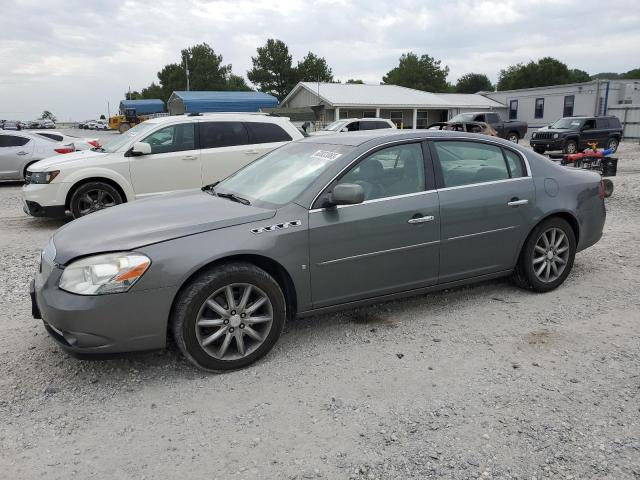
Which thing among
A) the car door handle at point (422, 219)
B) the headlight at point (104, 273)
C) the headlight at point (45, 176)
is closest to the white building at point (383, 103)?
the headlight at point (45, 176)

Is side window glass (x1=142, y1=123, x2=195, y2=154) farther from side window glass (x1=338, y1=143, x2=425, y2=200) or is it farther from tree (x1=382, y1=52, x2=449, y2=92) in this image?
tree (x1=382, y1=52, x2=449, y2=92)

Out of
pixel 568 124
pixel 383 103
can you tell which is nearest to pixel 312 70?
pixel 383 103

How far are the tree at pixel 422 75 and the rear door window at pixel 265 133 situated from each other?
72498mm

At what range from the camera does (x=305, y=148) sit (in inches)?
181

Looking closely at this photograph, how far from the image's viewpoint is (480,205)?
4426 mm

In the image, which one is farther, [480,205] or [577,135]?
[577,135]

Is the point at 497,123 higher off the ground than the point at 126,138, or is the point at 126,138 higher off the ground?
the point at 497,123

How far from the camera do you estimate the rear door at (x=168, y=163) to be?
8141 millimetres

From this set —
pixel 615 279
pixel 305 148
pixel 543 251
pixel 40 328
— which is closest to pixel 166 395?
pixel 40 328

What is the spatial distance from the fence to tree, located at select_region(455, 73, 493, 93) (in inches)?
2727

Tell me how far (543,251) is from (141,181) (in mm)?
5957

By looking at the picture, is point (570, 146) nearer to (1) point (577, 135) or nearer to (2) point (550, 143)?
(1) point (577, 135)

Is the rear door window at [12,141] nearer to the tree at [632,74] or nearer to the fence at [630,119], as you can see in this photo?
the fence at [630,119]

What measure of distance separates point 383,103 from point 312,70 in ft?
149
